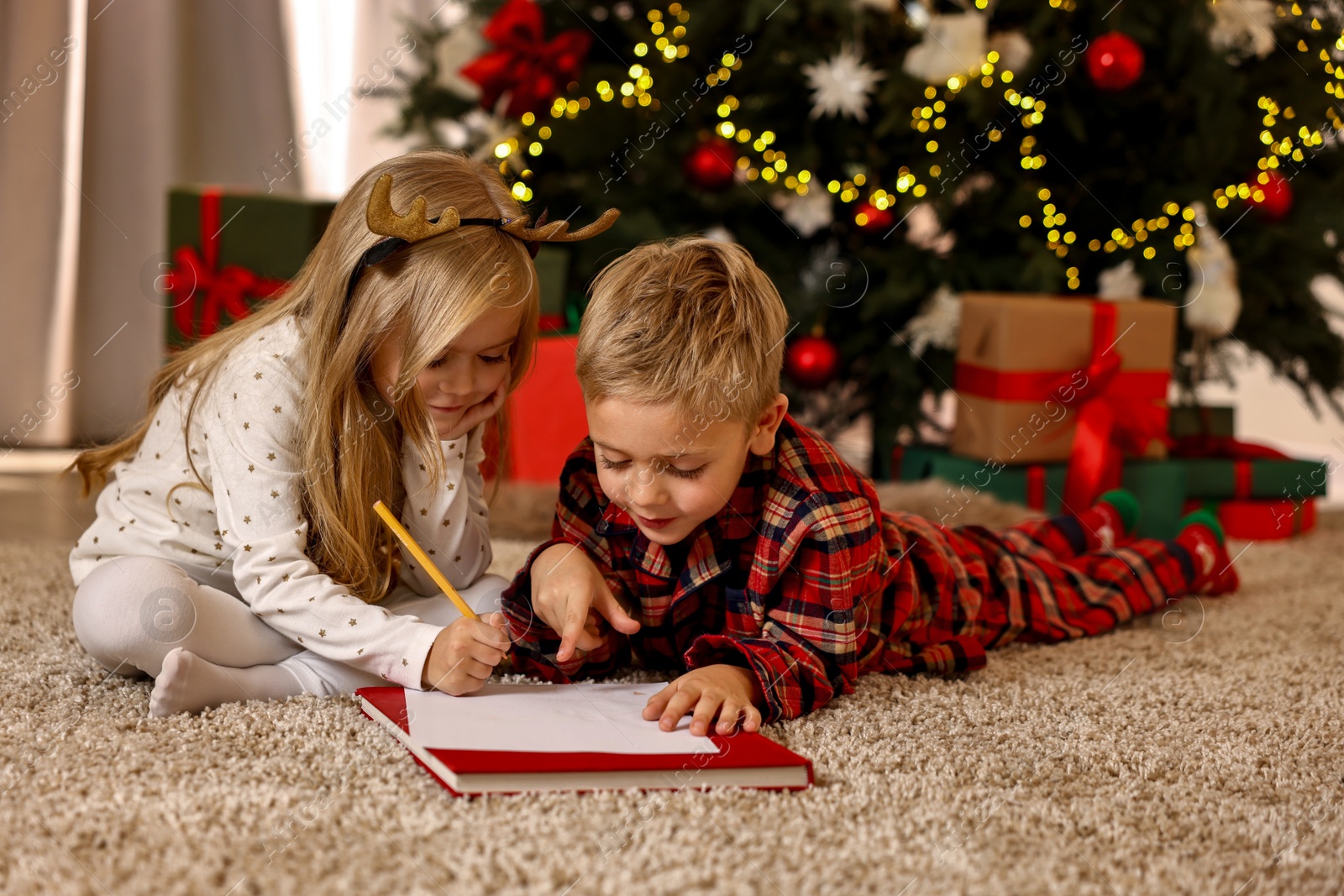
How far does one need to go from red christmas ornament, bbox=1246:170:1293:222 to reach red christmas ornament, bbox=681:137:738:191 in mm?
811

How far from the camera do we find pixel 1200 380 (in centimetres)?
184

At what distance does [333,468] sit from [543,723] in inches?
11.6

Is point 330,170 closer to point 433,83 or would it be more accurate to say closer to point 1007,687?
→ point 433,83

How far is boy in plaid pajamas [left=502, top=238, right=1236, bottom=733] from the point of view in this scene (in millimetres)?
785

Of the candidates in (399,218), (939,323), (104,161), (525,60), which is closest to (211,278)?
(525,60)

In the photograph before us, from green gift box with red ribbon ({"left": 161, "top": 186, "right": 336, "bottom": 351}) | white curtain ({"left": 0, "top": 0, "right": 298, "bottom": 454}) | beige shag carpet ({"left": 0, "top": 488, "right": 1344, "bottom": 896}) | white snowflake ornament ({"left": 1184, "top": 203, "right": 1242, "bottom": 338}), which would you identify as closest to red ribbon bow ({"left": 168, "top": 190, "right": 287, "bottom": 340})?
green gift box with red ribbon ({"left": 161, "top": 186, "right": 336, "bottom": 351})

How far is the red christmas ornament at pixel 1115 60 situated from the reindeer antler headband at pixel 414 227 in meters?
0.98

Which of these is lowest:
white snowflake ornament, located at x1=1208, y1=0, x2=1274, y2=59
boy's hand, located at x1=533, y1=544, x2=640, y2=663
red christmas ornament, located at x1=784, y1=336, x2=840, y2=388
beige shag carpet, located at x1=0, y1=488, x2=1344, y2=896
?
beige shag carpet, located at x1=0, y1=488, x2=1344, y2=896

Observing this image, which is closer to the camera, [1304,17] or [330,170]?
[1304,17]

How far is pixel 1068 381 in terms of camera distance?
5.19 feet

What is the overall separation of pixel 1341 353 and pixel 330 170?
6.82 feet

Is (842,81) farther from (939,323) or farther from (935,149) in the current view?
(939,323)

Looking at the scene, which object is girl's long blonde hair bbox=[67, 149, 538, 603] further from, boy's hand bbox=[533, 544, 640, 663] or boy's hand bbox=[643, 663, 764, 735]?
boy's hand bbox=[643, 663, 764, 735]

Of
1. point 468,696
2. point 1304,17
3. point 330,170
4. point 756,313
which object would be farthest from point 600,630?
point 330,170
